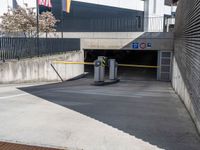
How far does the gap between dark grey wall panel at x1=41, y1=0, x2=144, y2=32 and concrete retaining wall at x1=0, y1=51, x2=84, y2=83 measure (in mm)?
6963

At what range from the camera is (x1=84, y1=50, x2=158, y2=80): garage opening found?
26.3 metres

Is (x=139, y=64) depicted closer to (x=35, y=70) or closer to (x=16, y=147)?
(x=35, y=70)

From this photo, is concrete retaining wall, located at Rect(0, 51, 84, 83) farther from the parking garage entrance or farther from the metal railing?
the parking garage entrance

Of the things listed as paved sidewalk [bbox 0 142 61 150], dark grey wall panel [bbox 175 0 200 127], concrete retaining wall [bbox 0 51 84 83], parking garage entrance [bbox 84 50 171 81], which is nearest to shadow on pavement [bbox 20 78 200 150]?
dark grey wall panel [bbox 175 0 200 127]

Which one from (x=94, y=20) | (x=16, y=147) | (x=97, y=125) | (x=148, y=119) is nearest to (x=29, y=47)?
(x=148, y=119)

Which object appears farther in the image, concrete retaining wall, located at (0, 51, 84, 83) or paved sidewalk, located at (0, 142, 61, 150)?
concrete retaining wall, located at (0, 51, 84, 83)

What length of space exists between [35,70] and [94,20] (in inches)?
551

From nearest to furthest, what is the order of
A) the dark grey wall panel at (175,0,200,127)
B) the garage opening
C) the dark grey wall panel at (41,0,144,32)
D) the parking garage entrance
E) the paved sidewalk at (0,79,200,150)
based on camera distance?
the paved sidewalk at (0,79,200,150)
the dark grey wall panel at (175,0,200,127)
the parking garage entrance
the garage opening
the dark grey wall panel at (41,0,144,32)

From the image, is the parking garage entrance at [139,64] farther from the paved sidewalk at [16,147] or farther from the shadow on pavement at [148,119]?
the paved sidewalk at [16,147]

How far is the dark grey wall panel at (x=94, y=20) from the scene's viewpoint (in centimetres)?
2759

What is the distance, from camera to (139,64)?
31.3m

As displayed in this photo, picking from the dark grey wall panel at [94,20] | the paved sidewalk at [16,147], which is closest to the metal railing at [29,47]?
the dark grey wall panel at [94,20]

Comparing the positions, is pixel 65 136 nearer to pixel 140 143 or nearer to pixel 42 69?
pixel 140 143

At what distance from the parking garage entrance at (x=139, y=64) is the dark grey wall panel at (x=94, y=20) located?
2480 millimetres
